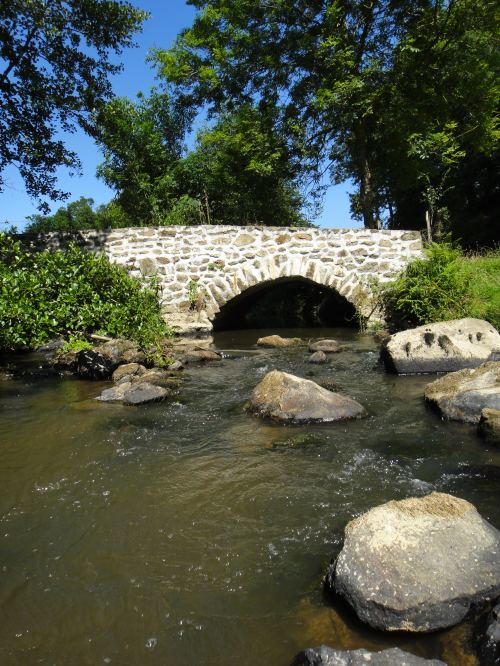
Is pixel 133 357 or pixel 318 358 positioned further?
pixel 318 358

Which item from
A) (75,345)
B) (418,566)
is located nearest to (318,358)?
(75,345)

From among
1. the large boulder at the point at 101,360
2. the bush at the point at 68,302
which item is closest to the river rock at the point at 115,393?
the large boulder at the point at 101,360

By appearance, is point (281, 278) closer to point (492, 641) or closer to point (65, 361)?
point (65, 361)

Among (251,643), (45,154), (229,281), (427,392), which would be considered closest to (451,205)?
(229,281)

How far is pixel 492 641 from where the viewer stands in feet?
6.13

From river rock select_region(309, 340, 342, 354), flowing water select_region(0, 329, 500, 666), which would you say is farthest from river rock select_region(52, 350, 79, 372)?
river rock select_region(309, 340, 342, 354)

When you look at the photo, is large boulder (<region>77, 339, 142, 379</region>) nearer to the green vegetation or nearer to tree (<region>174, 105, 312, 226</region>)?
the green vegetation

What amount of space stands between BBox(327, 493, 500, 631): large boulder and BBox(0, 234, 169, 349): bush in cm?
708

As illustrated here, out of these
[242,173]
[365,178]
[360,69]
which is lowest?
[365,178]

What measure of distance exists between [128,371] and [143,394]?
63.0 inches

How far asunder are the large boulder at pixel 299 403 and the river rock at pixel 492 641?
2.95 m

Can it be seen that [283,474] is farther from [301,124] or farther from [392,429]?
[301,124]

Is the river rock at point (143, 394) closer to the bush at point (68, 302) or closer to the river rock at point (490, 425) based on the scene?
the bush at point (68, 302)

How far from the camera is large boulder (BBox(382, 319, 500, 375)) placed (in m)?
6.88
